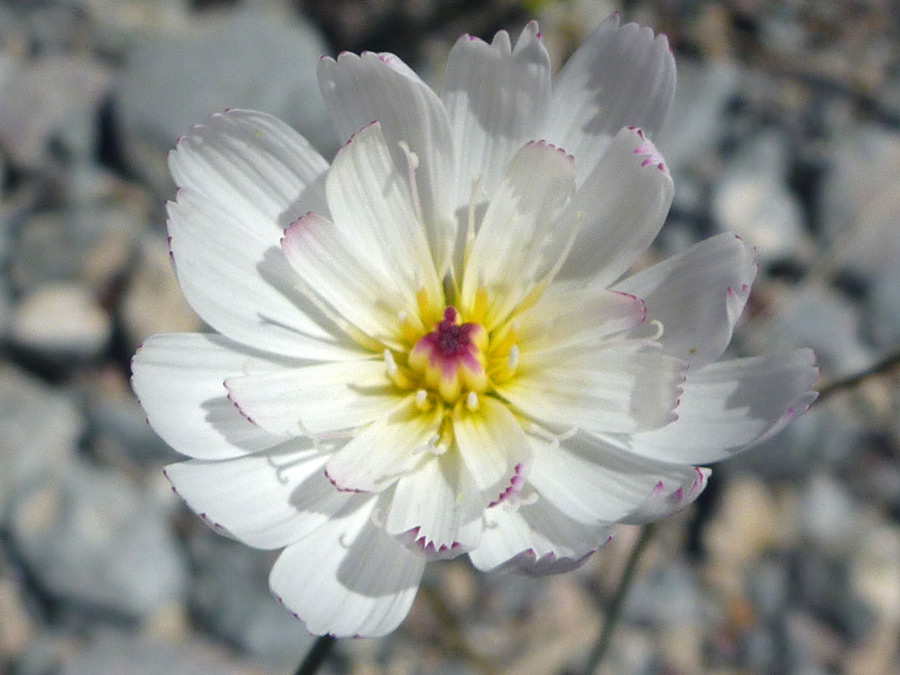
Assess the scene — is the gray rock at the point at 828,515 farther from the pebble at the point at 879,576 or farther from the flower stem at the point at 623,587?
the flower stem at the point at 623,587

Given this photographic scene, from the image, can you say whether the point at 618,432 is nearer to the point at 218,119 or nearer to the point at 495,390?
the point at 495,390

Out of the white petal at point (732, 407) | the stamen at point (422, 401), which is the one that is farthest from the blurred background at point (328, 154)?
the white petal at point (732, 407)

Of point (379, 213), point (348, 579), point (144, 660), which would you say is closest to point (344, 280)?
point (379, 213)

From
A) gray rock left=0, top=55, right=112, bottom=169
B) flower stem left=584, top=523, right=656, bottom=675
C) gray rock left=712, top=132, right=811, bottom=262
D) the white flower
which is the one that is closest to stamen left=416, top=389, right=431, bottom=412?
the white flower

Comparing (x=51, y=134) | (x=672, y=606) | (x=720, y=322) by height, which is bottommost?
(x=672, y=606)

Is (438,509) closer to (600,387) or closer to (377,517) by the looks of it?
(377,517)

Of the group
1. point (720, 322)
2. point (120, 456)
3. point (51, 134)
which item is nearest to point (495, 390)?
point (720, 322)

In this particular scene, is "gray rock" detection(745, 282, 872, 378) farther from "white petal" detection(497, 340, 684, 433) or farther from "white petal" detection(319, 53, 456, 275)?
"white petal" detection(319, 53, 456, 275)
